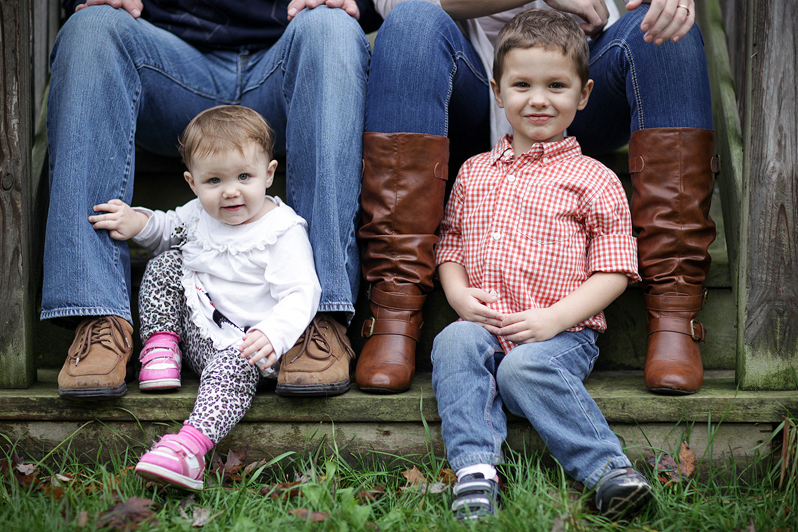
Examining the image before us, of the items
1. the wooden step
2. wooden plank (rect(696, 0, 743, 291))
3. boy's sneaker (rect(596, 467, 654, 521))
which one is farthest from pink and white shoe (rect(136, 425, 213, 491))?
wooden plank (rect(696, 0, 743, 291))

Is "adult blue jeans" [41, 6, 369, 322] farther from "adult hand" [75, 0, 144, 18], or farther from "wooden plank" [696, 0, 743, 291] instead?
"wooden plank" [696, 0, 743, 291]

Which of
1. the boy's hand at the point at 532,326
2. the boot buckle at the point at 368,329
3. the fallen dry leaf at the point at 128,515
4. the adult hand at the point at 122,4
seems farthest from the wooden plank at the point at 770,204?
the adult hand at the point at 122,4

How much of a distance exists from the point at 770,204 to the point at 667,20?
49cm

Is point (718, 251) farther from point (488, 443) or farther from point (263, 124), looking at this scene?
point (263, 124)

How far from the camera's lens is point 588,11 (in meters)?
1.72

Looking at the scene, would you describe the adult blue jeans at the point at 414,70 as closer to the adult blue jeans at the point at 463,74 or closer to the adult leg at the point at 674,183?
the adult blue jeans at the point at 463,74

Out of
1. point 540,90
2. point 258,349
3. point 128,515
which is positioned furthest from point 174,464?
point 540,90

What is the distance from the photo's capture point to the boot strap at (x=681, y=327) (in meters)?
1.53

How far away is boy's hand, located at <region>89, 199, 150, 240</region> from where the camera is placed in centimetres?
154

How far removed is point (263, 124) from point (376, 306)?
549mm

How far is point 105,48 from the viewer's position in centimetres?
160

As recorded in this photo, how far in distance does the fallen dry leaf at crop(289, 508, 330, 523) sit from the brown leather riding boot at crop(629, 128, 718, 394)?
86cm

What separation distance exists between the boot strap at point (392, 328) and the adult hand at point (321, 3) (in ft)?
2.88

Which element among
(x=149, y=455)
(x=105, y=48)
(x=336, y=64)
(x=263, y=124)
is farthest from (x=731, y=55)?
(x=149, y=455)
